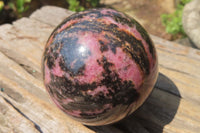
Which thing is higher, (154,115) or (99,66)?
(99,66)

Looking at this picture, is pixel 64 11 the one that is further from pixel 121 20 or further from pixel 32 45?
pixel 121 20

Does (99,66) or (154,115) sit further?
(154,115)

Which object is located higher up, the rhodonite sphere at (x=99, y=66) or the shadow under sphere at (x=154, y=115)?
the rhodonite sphere at (x=99, y=66)

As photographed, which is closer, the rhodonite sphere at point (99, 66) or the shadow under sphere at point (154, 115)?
the rhodonite sphere at point (99, 66)

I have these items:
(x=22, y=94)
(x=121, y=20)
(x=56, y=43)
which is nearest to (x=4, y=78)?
(x=22, y=94)
